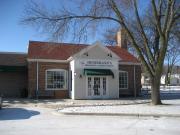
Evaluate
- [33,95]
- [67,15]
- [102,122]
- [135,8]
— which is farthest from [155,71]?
[33,95]

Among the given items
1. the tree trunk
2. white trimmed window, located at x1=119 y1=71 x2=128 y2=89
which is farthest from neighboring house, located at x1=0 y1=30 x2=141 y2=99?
the tree trunk

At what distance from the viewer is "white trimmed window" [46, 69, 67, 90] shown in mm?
32844

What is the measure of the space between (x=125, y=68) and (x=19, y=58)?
1109 cm

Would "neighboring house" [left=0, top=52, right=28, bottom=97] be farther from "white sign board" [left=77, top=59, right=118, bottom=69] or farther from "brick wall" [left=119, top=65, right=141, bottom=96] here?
"brick wall" [left=119, top=65, right=141, bottom=96]

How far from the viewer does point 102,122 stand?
1526cm

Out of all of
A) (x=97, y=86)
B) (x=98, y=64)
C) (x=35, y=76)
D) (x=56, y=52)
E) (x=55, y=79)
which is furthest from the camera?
(x=56, y=52)

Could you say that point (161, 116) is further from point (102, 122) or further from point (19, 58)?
point (19, 58)

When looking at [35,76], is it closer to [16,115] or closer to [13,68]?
[13,68]

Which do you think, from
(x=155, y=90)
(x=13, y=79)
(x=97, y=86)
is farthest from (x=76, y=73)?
(x=155, y=90)

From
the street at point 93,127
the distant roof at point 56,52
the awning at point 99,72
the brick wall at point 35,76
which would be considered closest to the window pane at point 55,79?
the brick wall at point 35,76

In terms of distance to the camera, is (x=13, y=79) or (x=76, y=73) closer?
(x=76, y=73)

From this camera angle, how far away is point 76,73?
1232 inches

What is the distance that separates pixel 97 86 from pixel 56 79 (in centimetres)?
399

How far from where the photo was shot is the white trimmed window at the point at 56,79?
32.8 m
